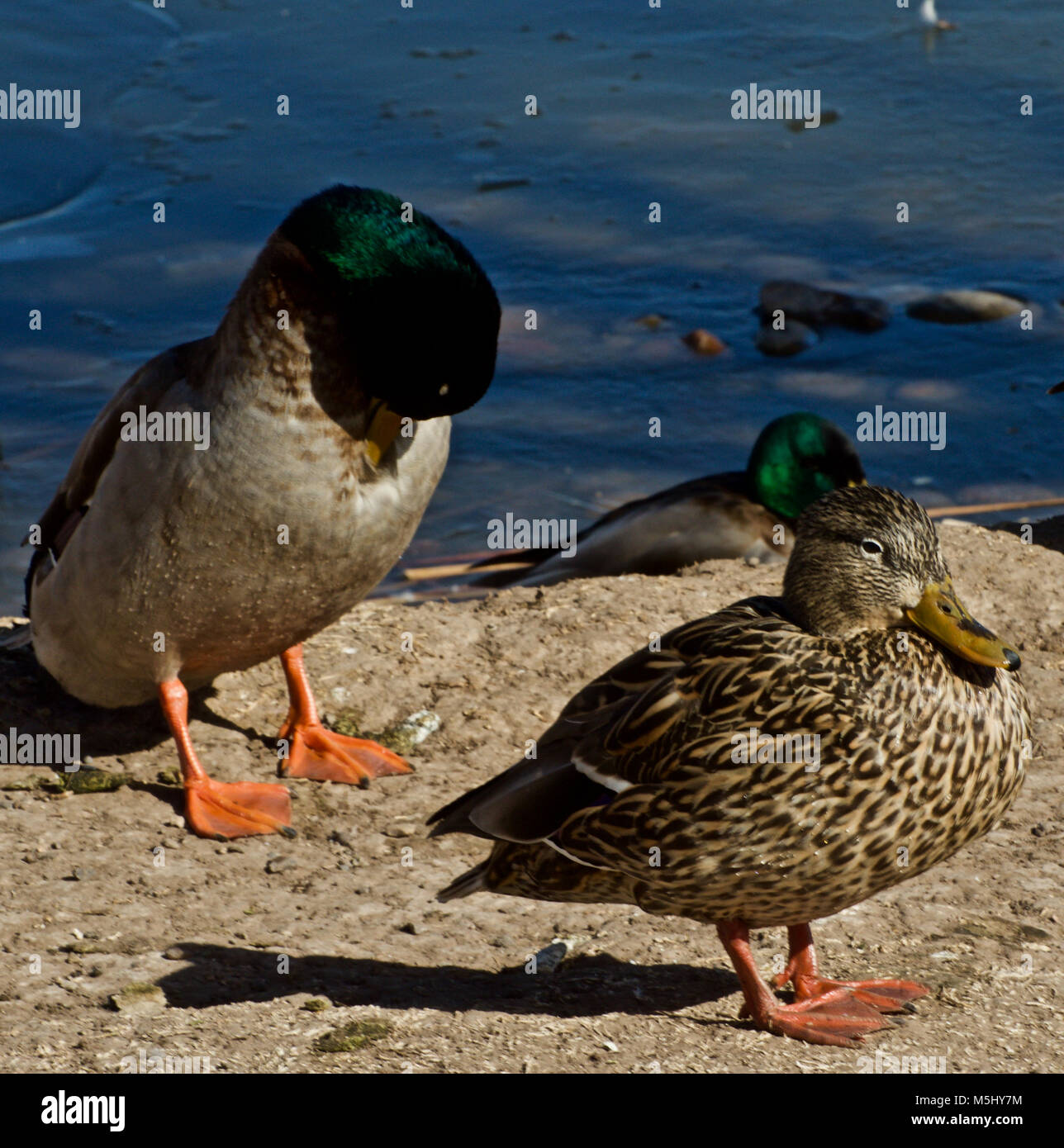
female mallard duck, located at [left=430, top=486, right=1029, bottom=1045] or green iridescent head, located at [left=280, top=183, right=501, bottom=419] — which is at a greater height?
green iridescent head, located at [left=280, top=183, right=501, bottom=419]

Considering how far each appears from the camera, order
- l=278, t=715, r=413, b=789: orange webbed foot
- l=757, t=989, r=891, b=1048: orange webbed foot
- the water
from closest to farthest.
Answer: l=757, t=989, r=891, b=1048: orange webbed foot
l=278, t=715, r=413, b=789: orange webbed foot
the water

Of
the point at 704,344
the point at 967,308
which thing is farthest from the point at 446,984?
the point at 967,308

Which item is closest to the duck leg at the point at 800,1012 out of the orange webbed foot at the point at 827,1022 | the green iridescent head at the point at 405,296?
the orange webbed foot at the point at 827,1022

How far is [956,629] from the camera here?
3.53 m

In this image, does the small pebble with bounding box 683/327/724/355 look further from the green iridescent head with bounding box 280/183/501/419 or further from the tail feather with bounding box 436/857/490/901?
the tail feather with bounding box 436/857/490/901

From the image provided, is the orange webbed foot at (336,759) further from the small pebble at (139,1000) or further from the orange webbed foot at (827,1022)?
the orange webbed foot at (827,1022)

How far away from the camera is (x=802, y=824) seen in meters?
3.37

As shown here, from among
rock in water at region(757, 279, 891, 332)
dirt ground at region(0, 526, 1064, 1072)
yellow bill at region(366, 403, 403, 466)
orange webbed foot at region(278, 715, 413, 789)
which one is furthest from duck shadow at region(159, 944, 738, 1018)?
rock in water at region(757, 279, 891, 332)

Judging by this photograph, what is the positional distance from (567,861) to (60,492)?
2.64 meters

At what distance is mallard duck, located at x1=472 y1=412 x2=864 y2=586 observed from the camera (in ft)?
24.0

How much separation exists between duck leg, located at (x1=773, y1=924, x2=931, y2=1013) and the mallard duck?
137 inches

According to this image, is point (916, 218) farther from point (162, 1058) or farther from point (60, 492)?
point (162, 1058)

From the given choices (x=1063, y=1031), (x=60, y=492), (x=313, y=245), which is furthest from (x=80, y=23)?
(x=1063, y=1031)

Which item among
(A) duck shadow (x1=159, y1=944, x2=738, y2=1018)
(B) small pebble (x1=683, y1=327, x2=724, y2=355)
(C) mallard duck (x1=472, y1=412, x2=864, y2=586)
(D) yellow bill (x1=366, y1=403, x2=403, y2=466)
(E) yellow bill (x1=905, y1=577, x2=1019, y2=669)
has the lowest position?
(A) duck shadow (x1=159, y1=944, x2=738, y2=1018)
